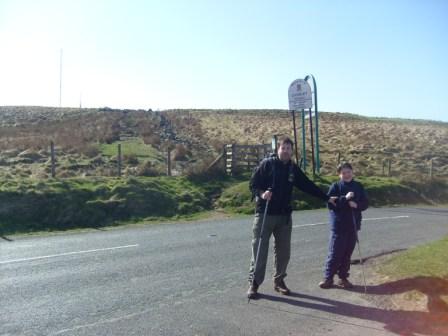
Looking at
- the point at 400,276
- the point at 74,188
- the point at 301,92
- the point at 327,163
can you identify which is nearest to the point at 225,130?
the point at 327,163

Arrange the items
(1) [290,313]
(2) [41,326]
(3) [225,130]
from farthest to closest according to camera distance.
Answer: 1. (3) [225,130]
2. (1) [290,313]
3. (2) [41,326]

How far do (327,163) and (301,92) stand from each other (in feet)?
26.4

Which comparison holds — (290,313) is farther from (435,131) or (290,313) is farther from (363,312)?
(435,131)

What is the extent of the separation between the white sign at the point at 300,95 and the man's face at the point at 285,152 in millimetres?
17106

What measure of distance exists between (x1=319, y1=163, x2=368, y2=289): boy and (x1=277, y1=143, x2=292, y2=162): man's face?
973 millimetres

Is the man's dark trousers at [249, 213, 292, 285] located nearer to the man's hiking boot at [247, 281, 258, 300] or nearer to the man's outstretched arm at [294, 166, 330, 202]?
the man's hiking boot at [247, 281, 258, 300]

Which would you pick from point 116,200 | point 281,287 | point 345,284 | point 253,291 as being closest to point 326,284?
point 345,284

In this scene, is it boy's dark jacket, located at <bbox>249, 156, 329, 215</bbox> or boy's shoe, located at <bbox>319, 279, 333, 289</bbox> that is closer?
boy's dark jacket, located at <bbox>249, 156, 329, 215</bbox>

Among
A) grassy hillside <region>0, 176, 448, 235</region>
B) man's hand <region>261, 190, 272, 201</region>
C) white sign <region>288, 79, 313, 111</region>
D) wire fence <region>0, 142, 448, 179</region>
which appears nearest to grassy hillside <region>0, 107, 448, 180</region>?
wire fence <region>0, 142, 448, 179</region>

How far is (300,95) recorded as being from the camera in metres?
23.7

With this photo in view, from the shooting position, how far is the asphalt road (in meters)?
5.73

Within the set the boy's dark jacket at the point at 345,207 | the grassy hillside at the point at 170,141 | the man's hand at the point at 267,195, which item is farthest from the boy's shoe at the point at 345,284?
the grassy hillside at the point at 170,141

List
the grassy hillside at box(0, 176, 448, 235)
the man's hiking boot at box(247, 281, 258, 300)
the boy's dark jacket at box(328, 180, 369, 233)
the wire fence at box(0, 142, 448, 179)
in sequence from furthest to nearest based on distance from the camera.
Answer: the wire fence at box(0, 142, 448, 179)
the grassy hillside at box(0, 176, 448, 235)
the boy's dark jacket at box(328, 180, 369, 233)
the man's hiking boot at box(247, 281, 258, 300)

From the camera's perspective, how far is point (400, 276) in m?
7.48
